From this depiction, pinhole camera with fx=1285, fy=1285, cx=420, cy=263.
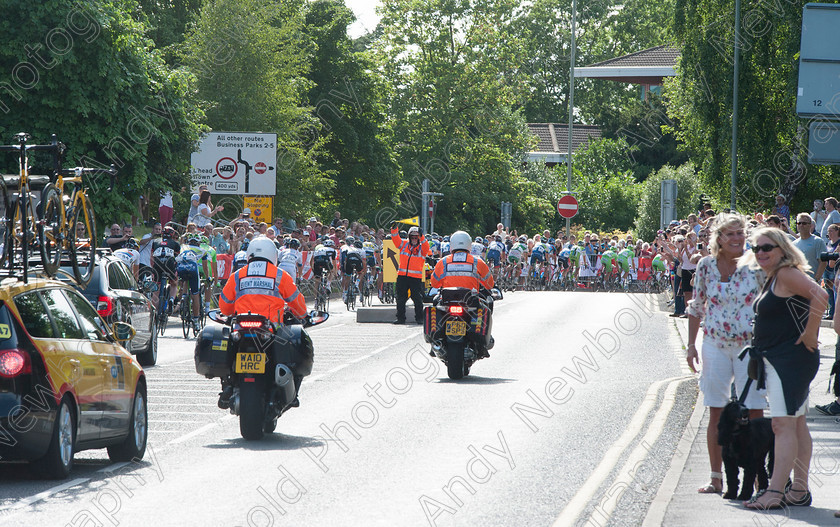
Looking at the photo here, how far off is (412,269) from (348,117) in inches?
1339

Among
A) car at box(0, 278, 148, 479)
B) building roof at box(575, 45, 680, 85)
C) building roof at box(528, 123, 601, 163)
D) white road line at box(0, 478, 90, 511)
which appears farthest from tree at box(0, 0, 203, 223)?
building roof at box(528, 123, 601, 163)

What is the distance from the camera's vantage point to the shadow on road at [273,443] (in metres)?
11.0

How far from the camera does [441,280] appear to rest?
1720 cm

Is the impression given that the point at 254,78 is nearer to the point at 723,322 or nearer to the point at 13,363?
the point at 13,363

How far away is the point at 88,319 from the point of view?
10.2m

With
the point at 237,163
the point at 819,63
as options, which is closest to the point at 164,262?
the point at 819,63

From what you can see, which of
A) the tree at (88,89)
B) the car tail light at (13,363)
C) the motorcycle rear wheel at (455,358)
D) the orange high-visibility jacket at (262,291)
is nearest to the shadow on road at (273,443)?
the orange high-visibility jacket at (262,291)

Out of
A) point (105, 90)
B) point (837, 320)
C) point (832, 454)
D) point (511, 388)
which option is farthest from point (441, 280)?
point (105, 90)

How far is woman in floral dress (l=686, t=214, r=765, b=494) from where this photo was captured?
8.48 m

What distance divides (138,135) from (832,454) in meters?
22.9

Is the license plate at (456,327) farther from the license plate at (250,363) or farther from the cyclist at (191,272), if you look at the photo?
the cyclist at (191,272)

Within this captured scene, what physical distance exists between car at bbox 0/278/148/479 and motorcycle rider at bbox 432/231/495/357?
277 inches

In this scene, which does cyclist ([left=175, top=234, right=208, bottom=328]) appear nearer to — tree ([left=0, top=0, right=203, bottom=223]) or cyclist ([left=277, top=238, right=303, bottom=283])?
cyclist ([left=277, top=238, right=303, bottom=283])

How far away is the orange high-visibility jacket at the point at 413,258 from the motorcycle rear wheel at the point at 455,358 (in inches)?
327
